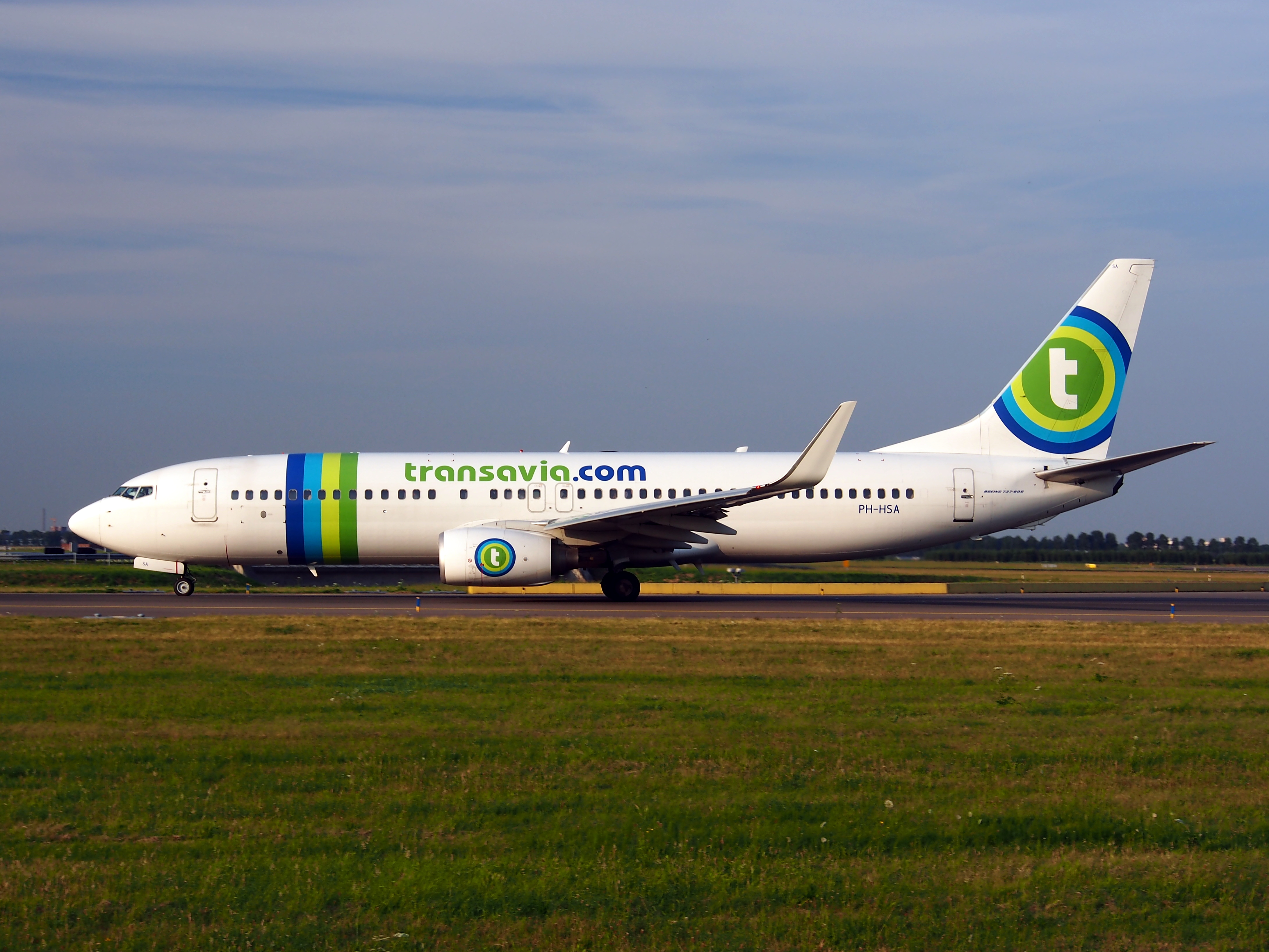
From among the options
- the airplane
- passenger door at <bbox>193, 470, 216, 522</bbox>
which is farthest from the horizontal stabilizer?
passenger door at <bbox>193, 470, 216, 522</bbox>

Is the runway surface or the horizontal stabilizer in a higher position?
the horizontal stabilizer

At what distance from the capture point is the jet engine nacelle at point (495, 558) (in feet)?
81.8

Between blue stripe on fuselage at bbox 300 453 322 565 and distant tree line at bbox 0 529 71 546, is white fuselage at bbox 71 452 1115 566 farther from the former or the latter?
distant tree line at bbox 0 529 71 546

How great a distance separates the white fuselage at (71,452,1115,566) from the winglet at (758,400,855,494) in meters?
3.09

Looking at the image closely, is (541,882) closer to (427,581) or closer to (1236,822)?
(1236,822)

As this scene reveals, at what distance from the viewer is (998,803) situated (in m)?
7.67

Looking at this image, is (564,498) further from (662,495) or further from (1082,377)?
(1082,377)

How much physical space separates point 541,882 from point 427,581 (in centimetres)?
2499

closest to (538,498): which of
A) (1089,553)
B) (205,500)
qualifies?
(205,500)

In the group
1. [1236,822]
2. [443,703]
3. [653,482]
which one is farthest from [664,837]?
[653,482]

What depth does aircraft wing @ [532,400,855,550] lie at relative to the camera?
24.0 metres

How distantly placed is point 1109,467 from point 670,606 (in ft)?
35.2

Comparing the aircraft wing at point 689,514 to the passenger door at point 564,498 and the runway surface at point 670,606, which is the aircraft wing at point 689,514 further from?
the runway surface at point 670,606

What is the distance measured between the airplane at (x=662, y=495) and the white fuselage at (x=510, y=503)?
0.04 m
